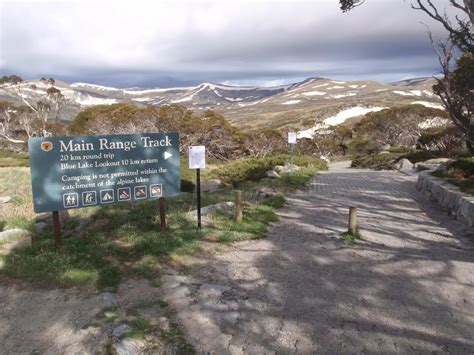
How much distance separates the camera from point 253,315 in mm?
4184

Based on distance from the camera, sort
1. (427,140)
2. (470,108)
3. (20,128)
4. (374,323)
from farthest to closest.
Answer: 1. (20,128)
2. (427,140)
3. (470,108)
4. (374,323)

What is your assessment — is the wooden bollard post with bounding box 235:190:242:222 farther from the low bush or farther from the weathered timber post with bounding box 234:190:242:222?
the low bush

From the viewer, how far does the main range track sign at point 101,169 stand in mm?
5383

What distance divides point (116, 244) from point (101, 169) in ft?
3.70

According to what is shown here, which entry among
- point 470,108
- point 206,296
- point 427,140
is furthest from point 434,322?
point 427,140

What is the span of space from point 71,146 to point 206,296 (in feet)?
9.09

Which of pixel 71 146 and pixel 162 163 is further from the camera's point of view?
pixel 162 163

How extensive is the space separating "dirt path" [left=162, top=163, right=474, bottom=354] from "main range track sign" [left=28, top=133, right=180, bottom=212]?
159 centimetres

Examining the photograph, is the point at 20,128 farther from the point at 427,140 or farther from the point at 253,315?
the point at 253,315

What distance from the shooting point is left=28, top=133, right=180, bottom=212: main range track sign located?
17.7ft

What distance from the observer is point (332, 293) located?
4746 millimetres

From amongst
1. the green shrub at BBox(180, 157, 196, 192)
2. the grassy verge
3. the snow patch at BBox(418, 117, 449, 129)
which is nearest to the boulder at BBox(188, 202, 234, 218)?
the grassy verge

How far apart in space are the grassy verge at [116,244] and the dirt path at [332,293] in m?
0.47

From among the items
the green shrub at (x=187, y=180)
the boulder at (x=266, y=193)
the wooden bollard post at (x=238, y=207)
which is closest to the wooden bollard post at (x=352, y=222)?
the wooden bollard post at (x=238, y=207)
